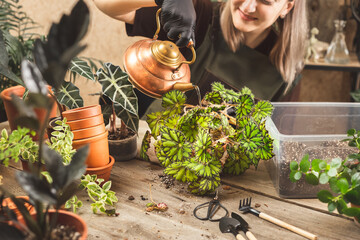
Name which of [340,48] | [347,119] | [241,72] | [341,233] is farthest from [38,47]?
[340,48]

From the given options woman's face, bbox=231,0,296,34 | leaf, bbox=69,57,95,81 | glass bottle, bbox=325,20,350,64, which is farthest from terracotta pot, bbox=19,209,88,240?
glass bottle, bbox=325,20,350,64

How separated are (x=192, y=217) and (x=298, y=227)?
0.87 ft

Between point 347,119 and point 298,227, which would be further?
point 347,119

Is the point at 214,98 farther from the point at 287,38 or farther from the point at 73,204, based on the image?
the point at 287,38

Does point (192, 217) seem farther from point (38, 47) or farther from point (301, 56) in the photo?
point (301, 56)

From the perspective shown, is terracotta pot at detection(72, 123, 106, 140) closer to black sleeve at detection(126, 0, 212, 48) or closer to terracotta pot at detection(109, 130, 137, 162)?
terracotta pot at detection(109, 130, 137, 162)

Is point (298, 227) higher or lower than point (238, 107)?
lower

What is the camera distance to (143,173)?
3.58 feet

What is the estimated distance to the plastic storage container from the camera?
98 cm

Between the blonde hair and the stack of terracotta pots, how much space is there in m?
1.21

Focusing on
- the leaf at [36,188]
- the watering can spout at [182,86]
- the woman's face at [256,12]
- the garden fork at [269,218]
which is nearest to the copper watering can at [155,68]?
the watering can spout at [182,86]

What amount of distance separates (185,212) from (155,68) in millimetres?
420

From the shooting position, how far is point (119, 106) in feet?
3.54

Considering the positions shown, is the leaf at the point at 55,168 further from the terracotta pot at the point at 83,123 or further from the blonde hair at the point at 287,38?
the blonde hair at the point at 287,38
